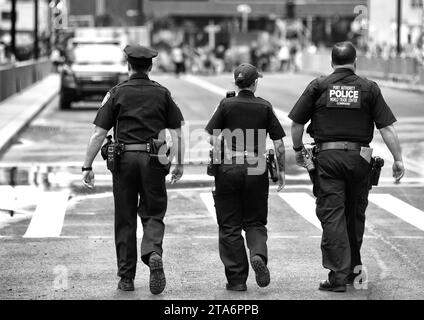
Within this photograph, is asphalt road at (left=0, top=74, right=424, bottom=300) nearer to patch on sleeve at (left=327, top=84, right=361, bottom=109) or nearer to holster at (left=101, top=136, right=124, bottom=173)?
holster at (left=101, top=136, right=124, bottom=173)

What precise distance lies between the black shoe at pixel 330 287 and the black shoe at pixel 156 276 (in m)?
1.22

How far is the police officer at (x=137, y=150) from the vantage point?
8.84 meters

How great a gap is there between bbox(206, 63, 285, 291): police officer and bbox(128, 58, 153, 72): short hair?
0.63 metres

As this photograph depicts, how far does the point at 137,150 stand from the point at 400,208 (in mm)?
5856

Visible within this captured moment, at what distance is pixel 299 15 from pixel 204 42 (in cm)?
1685

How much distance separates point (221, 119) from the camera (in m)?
8.99

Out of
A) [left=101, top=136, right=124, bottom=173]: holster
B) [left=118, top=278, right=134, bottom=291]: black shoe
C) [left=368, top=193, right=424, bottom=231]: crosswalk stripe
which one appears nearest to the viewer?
[left=101, top=136, right=124, bottom=173]: holster

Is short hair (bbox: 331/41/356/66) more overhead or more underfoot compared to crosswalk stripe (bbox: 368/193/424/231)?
more overhead

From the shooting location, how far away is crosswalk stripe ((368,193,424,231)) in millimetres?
12962

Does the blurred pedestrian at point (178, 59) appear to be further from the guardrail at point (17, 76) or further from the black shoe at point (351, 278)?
the black shoe at point (351, 278)

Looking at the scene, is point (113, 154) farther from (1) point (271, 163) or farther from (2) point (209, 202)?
(2) point (209, 202)

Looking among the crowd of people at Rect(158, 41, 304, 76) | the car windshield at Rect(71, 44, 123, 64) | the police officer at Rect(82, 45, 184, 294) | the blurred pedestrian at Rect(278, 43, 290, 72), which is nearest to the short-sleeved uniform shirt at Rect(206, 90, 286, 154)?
the police officer at Rect(82, 45, 184, 294)

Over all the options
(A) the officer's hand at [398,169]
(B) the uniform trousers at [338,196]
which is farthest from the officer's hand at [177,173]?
(A) the officer's hand at [398,169]

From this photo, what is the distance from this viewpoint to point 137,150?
8.85 meters
